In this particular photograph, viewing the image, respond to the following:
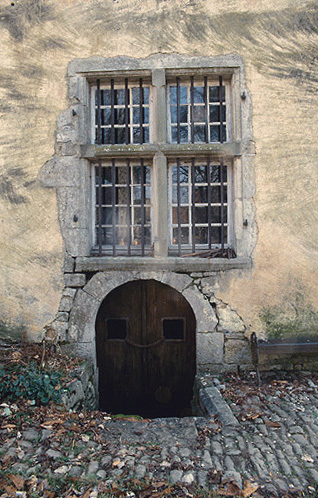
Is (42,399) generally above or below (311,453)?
above

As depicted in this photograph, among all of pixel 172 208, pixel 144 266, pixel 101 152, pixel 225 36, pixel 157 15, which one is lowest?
pixel 144 266

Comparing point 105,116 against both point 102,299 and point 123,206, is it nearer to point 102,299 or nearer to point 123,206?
point 123,206

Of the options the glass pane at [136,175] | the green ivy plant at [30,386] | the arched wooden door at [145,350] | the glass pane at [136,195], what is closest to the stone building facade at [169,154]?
the glass pane at [136,175]

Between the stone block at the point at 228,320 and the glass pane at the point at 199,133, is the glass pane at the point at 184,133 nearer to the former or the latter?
the glass pane at the point at 199,133

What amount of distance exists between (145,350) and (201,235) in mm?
1642

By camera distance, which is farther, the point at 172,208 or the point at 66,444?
the point at 172,208

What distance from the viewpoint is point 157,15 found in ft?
13.5

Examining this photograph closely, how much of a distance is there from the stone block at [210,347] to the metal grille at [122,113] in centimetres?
239

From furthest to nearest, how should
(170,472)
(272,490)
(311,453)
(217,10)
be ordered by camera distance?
(217,10) → (311,453) → (170,472) → (272,490)

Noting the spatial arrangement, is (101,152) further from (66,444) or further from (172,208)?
(66,444)

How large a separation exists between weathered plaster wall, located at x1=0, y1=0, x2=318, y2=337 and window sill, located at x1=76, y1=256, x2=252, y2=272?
136 mm

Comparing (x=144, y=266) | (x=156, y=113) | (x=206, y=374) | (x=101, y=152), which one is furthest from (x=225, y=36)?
(x=206, y=374)

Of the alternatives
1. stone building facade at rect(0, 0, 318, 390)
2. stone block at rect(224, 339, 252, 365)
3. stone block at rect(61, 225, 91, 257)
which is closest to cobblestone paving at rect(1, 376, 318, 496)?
stone block at rect(224, 339, 252, 365)

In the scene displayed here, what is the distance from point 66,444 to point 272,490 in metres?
1.58
